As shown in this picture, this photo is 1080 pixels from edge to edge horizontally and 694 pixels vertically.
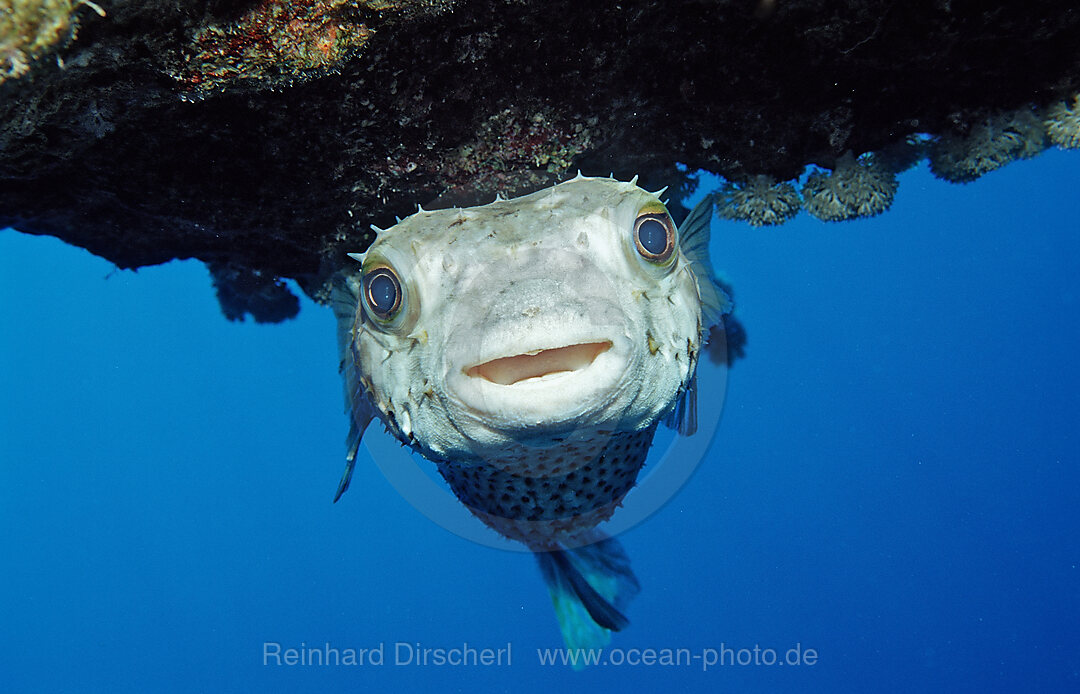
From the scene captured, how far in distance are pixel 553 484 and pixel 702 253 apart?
1166 millimetres

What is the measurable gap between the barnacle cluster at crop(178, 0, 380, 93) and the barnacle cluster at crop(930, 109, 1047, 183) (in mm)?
2924

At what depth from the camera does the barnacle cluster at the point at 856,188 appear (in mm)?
3242

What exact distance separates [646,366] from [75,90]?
203cm

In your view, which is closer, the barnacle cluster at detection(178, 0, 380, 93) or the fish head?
the fish head

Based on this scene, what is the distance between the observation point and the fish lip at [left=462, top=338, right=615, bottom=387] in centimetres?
161

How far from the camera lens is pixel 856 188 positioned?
3.26m

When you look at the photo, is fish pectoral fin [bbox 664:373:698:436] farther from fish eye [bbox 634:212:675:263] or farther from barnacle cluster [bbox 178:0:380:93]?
barnacle cluster [bbox 178:0:380:93]

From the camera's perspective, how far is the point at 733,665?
2798 centimetres

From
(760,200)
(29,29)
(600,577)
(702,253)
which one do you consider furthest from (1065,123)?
(29,29)

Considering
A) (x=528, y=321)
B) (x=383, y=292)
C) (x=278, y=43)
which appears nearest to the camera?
(x=528, y=321)

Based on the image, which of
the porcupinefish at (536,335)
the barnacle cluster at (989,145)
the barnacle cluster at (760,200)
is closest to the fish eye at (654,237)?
the porcupinefish at (536,335)

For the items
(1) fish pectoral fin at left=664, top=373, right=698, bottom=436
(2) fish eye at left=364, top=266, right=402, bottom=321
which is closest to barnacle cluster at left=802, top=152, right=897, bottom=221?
(1) fish pectoral fin at left=664, top=373, right=698, bottom=436

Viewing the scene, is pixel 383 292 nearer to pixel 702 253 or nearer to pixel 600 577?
pixel 702 253

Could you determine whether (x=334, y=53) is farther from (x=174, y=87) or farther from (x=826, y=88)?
(x=826, y=88)
